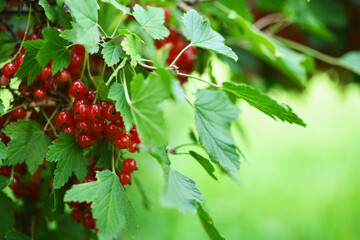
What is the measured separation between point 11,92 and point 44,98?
0.20 ft

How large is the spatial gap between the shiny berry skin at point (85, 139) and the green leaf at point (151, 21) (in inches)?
7.8

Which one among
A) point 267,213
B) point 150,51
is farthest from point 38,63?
point 267,213

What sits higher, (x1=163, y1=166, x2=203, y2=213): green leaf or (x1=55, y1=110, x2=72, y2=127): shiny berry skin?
(x1=163, y1=166, x2=203, y2=213): green leaf

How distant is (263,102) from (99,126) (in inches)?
10.6

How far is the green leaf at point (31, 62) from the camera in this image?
55 cm

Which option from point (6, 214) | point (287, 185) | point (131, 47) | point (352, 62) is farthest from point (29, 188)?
point (287, 185)

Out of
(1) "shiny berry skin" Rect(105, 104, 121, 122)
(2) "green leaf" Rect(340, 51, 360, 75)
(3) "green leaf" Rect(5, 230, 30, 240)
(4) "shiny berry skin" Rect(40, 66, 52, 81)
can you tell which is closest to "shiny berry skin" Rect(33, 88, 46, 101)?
(4) "shiny berry skin" Rect(40, 66, 52, 81)

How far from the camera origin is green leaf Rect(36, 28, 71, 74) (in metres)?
0.54

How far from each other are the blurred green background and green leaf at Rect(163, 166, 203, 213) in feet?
3.66

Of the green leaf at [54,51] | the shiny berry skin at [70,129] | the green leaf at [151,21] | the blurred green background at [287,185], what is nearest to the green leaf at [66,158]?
the shiny berry skin at [70,129]

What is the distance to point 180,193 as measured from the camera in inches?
19.7

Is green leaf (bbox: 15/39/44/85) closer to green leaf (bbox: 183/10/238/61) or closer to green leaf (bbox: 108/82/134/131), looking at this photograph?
green leaf (bbox: 108/82/134/131)

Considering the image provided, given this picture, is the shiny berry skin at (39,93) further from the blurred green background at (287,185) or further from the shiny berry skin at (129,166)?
the blurred green background at (287,185)

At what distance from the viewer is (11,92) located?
0.65 meters
